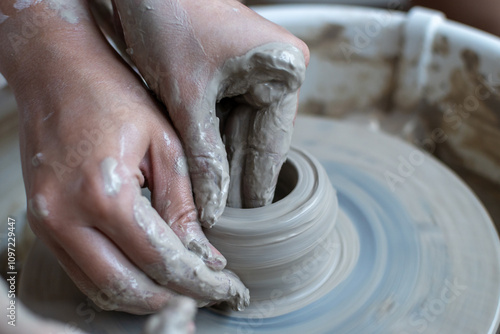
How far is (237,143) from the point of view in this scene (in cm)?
111

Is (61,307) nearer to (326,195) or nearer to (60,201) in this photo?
(60,201)

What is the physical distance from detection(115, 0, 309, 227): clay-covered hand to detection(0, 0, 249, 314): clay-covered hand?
0.14ft

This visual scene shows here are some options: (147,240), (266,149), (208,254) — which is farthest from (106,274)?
(266,149)

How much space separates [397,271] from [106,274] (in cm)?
72

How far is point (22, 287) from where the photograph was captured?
1.20 meters

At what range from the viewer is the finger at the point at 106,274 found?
2.75 ft

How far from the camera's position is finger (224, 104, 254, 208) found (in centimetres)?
110

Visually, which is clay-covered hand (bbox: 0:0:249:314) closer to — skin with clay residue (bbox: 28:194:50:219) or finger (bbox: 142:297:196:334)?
skin with clay residue (bbox: 28:194:50:219)

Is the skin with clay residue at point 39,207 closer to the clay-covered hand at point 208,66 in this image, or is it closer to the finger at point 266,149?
the clay-covered hand at point 208,66

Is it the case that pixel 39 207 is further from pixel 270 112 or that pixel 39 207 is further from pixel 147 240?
pixel 270 112

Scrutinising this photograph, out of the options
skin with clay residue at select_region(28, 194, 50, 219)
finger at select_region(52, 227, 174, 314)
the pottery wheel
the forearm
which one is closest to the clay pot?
the pottery wheel

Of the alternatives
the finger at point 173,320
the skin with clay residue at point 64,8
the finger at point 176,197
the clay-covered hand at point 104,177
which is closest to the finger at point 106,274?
the clay-covered hand at point 104,177

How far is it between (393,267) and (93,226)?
0.75m

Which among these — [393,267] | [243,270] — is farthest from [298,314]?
[393,267]
